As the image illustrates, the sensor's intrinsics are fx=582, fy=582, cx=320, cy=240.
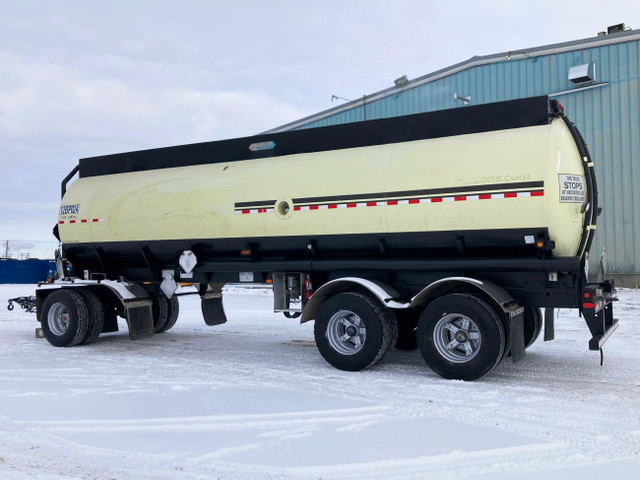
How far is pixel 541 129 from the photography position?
6.99 metres

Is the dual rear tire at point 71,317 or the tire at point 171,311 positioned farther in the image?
the tire at point 171,311

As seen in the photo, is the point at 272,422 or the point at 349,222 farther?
the point at 349,222

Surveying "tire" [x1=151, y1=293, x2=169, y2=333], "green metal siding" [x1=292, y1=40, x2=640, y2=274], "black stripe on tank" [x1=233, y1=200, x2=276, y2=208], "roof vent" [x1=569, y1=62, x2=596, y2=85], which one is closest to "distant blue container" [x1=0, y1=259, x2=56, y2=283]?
"tire" [x1=151, y1=293, x2=169, y2=333]

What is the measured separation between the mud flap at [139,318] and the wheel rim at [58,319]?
4.12 feet

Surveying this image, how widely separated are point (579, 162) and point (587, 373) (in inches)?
105

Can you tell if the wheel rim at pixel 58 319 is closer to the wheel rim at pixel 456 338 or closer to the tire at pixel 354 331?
the tire at pixel 354 331

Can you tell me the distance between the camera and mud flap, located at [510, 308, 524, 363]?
6.94 m

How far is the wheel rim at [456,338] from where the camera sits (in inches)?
280

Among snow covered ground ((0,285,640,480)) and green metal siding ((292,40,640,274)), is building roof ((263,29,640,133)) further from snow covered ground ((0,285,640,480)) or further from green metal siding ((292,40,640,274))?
snow covered ground ((0,285,640,480))

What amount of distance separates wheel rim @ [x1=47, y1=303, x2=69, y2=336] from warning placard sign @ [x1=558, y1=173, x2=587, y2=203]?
328 inches

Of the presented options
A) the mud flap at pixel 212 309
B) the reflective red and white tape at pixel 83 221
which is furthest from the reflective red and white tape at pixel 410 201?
the reflective red and white tape at pixel 83 221

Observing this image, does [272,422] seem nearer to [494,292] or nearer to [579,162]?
[494,292]

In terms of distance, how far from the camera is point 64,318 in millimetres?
10383

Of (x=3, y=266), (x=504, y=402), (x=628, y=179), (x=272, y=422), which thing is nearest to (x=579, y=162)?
(x=504, y=402)
